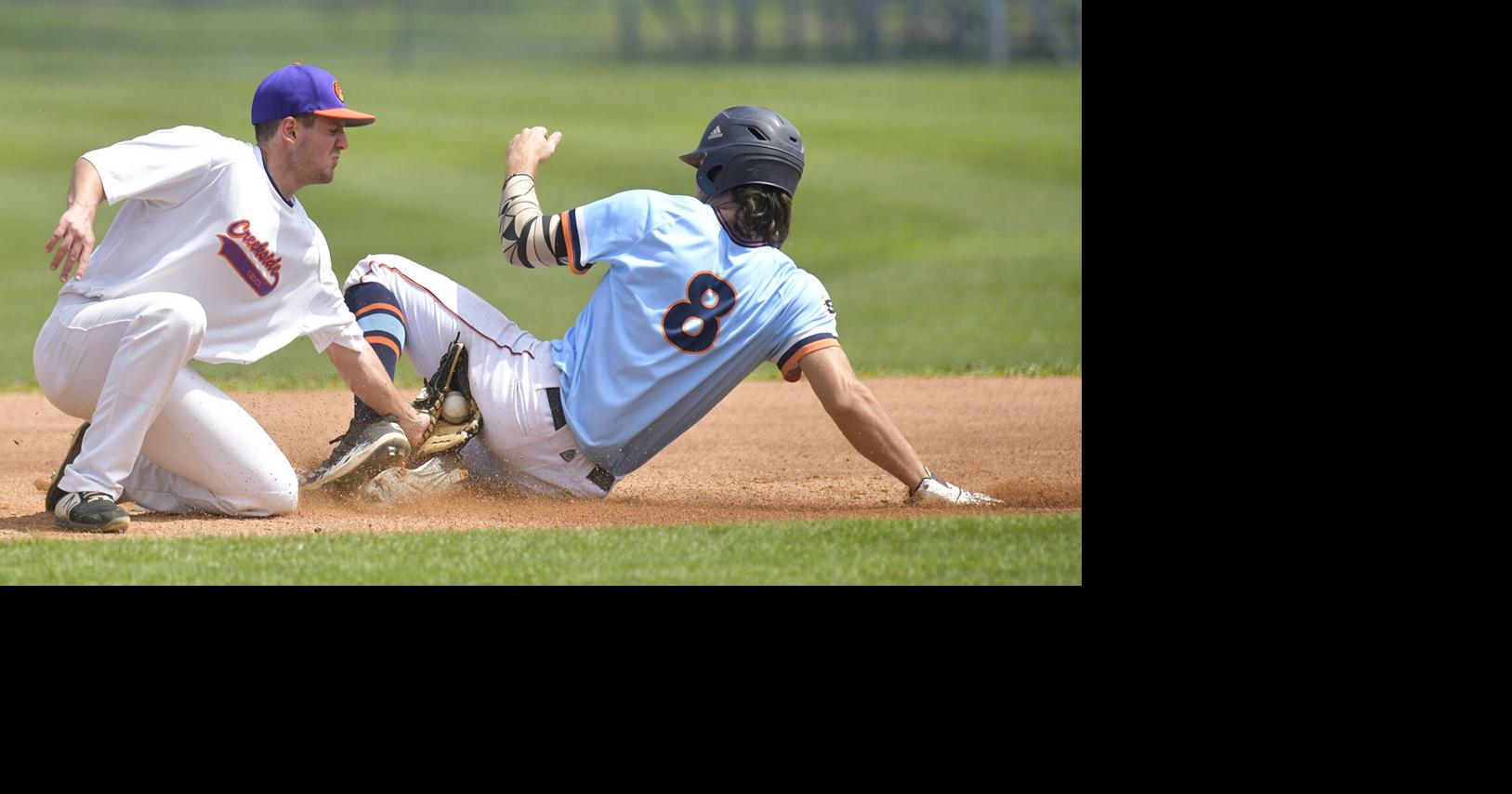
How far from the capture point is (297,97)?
5199 mm

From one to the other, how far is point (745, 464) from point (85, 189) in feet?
9.69

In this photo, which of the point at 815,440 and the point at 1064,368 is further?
the point at 1064,368

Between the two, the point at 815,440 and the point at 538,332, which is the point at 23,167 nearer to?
the point at 538,332

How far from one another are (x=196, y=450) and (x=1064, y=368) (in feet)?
17.8

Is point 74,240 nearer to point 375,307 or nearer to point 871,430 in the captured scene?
point 375,307

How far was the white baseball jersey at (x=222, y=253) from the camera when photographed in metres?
5.10

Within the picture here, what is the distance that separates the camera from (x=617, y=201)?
5.40m

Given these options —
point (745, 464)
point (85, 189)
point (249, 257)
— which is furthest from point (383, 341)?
point (745, 464)

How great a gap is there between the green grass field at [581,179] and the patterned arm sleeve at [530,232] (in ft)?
2.93

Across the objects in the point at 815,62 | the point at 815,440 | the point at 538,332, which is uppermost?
the point at 815,440

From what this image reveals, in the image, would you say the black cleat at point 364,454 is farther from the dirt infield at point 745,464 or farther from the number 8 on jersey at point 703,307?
the number 8 on jersey at point 703,307

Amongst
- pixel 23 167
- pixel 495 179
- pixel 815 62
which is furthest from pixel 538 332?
pixel 815 62

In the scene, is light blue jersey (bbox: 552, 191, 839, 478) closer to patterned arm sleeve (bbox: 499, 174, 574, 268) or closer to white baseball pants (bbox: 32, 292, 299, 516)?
patterned arm sleeve (bbox: 499, 174, 574, 268)

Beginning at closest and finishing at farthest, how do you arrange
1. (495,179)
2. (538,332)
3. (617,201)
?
1. (617,201)
2. (538,332)
3. (495,179)
